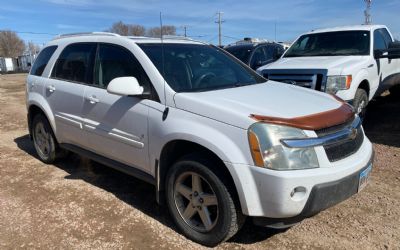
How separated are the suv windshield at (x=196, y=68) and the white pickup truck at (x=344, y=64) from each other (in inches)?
82.6

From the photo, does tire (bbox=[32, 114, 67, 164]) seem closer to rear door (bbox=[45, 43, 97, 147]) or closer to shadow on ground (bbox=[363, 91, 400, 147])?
rear door (bbox=[45, 43, 97, 147])

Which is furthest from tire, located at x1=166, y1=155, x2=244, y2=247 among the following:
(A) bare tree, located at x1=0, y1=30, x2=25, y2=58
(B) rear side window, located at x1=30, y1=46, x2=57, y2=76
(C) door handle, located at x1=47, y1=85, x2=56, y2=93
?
(A) bare tree, located at x1=0, y1=30, x2=25, y2=58

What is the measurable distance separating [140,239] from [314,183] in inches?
65.2

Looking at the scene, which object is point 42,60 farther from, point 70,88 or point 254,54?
point 254,54

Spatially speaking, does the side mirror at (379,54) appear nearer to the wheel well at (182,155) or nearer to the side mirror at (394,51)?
the side mirror at (394,51)

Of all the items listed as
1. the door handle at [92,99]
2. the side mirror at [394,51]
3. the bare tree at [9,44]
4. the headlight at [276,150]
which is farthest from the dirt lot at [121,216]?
the bare tree at [9,44]

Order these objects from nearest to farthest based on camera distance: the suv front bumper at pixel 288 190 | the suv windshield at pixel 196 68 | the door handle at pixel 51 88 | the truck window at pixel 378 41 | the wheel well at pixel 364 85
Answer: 1. the suv front bumper at pixel 288 190
2. the suv windshield at pixel 196 68
3. the door handle at pixel 51 88
4. the wheel well at pixel 364 85
5. the truck window at pixel 378 41

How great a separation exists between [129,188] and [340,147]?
2647mm

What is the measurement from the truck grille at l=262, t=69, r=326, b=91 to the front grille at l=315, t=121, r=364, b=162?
300 cm


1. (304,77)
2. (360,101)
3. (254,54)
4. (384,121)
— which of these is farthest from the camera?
(254,54)

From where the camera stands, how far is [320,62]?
6.70 m

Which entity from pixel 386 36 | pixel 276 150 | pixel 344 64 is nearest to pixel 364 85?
pixel 344 64

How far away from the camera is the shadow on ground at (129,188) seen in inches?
143

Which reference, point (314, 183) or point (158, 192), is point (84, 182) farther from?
point (314, 183)
